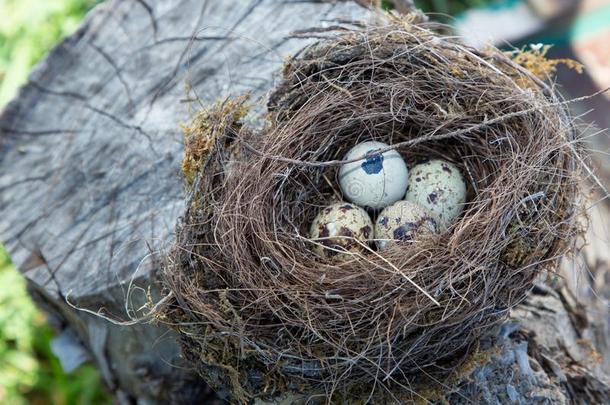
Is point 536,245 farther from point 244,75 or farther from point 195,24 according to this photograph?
point 195,24

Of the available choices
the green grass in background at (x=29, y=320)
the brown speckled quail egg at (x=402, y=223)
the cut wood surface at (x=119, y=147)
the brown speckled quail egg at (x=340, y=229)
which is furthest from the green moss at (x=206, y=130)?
the green grass in background at (x=29, y=320)

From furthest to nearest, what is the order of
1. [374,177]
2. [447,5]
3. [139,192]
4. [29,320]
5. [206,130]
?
1. [447,5]
2. [29,320]
3. [139,192]
4. [374,177]
5. [206,130]

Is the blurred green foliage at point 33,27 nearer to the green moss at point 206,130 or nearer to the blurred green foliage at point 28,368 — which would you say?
the blurred green foliage at point 28,368

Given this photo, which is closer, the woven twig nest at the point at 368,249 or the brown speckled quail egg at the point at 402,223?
the woven twig nest at the point at 368,249

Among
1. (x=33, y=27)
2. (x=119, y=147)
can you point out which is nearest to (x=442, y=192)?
(x=119, y=147)

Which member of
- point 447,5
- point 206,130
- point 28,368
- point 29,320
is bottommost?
point 28,368

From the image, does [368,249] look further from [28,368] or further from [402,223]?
[28,368]

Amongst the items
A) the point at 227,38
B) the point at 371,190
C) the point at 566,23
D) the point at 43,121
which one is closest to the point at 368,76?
the point at 371,190
